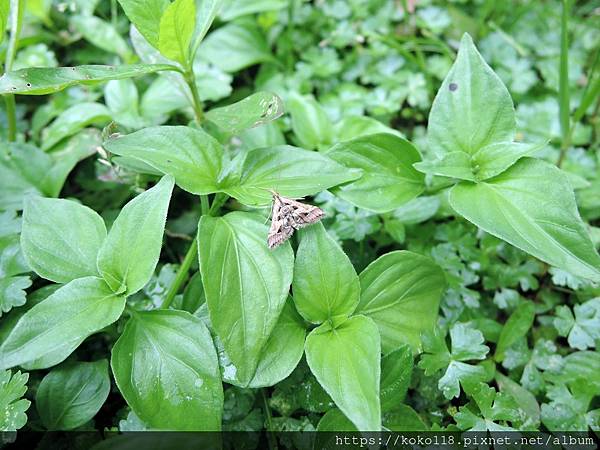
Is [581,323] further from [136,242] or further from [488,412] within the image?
[136,242]

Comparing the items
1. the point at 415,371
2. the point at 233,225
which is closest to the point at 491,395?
the point at 415,371

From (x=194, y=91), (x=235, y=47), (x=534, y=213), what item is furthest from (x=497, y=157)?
(x=235, y=47)

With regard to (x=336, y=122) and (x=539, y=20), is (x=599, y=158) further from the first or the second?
(x=336, y=122)

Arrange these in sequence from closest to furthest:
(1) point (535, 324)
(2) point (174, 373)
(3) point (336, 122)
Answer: (2) point (174, 373) → (1) point (535, 324) → (3) point (336, 122)

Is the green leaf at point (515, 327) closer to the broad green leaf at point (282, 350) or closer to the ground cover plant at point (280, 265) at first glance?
the ground cover plant at point (280, 265)

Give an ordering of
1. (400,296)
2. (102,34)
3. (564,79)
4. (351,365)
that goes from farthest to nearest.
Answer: (102,34) → (564,79) → (400,296) → (351,365)

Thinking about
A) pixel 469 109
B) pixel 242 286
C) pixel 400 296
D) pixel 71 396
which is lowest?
pixel 71 396

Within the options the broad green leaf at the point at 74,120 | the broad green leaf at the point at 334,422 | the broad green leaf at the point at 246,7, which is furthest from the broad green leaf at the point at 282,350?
the broad green leaf at the point at 246,7
